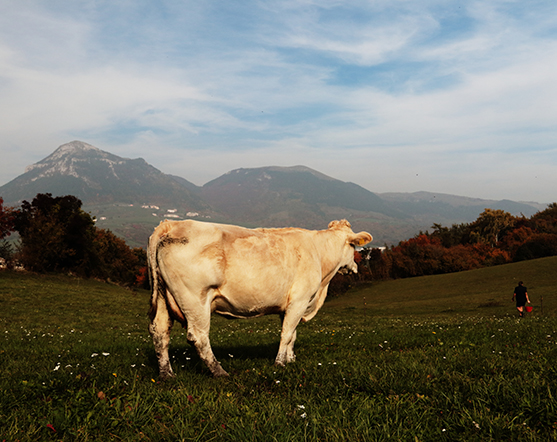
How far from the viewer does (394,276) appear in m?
95.0

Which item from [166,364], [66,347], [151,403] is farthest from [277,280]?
[66,347]

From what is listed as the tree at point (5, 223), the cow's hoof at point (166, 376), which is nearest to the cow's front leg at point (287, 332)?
the cow's hoof at point (166, 376)

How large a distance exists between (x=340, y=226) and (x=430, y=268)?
280 feet

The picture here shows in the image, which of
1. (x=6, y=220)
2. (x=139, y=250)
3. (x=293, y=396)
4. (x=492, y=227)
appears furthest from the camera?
(x=139, y=250)

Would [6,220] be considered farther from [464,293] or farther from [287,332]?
[464,293]

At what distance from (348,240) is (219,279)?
381 centimetres

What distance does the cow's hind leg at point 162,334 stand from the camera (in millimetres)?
6633

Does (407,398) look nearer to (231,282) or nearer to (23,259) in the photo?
(231,282)

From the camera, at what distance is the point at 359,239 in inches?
373

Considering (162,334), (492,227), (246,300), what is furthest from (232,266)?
(492,227)

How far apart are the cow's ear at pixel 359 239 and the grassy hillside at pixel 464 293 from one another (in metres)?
26.2

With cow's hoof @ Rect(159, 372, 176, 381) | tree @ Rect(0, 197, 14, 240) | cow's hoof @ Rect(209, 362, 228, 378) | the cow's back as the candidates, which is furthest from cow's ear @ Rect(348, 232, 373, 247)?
tree @ Rect(0, 197, 14, 240)

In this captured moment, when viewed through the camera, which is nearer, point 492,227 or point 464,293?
point 464,293

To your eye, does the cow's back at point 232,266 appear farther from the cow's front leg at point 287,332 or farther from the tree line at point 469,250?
the tree line at point 469,250
